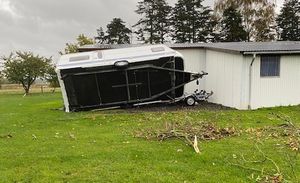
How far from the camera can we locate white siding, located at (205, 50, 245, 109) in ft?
62.0

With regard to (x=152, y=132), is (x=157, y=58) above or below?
above

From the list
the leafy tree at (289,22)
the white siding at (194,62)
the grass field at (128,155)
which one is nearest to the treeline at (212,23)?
the leafy tree at (289,22)

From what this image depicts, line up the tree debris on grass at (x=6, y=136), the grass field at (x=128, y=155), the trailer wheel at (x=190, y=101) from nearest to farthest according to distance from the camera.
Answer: the grass field at (x=128, y=155) < the tree debris on grass at (x=6, y=136) < the trailer wheel at (x=190, y=101)

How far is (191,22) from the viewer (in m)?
54.0

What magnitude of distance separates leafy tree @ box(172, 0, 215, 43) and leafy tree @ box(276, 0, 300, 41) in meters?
8.82

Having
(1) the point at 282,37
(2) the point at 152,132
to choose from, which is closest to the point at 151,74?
(2) the point at 152,132

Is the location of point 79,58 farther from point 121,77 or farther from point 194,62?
point 194,62

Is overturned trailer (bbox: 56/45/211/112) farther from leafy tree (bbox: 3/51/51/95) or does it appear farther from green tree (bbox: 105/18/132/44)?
green tree (bbox: 105/18/132/44)

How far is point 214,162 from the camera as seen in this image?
28.1ft

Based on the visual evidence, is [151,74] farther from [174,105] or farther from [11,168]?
[11,168]

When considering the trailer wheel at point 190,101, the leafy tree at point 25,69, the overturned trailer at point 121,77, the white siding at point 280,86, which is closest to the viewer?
the overturned trailer at point 121,77

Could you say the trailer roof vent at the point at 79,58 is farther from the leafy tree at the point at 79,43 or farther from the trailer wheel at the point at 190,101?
the leafy tree at the point at 79,43

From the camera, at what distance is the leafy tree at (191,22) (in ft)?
174

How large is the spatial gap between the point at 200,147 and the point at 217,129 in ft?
6.94
